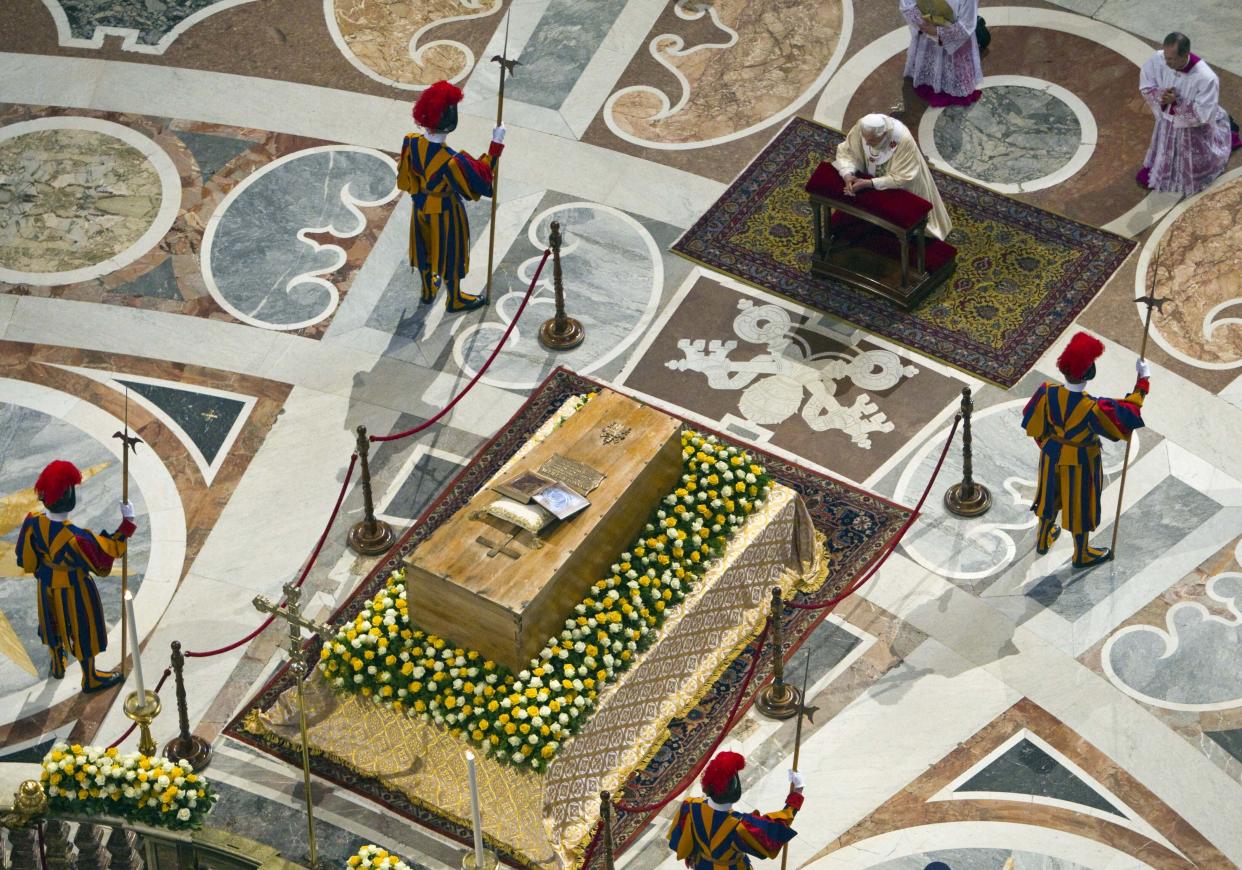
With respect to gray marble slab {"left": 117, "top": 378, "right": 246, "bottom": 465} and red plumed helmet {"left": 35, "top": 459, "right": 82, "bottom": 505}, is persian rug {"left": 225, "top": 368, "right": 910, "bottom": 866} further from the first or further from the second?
red plumed helmet {"left": 35, "top": 459, "right": 82, "bottom": 505}

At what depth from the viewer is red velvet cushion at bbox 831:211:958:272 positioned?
15234 millimetres

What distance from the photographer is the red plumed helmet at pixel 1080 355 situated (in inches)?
493

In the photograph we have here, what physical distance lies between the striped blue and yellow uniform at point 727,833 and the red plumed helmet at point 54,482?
12.0 ft

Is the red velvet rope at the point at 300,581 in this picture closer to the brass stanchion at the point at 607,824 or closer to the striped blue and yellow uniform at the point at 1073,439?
the brass stanchion at the point at 607,824

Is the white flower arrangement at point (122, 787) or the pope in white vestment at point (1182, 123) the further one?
the pope in white vestment at point (1182, 123)

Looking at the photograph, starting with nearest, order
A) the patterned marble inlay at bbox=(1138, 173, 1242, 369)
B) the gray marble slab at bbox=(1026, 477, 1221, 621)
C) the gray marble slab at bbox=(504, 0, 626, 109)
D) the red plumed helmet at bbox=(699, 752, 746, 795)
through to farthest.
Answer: the red plumed helmet at bbox=(699, 752, 746, 795), the gray marble slab at bbox=(1026, 477, 1221, 621), the patterned marble inlay at bbox=(1138, 173, 1242, 369), the gray marble slab at bbox=(504, 0, 626, 109)

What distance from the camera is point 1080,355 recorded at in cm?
Answer: 1252

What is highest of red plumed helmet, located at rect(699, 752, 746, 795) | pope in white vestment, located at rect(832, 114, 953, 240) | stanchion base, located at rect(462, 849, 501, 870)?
pope in white vestment, located at rect(832, 114, 953, 240)

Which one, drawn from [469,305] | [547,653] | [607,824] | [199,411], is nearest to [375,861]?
[607,824]

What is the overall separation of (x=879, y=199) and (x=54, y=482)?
18.5 feet

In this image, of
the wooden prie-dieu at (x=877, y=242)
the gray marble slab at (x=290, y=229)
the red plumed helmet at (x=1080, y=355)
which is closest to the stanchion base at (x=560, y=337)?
the gray marble slab at (x=290, y=229)

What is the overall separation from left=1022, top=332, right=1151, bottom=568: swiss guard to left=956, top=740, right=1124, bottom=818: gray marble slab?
→ 4.80 feet

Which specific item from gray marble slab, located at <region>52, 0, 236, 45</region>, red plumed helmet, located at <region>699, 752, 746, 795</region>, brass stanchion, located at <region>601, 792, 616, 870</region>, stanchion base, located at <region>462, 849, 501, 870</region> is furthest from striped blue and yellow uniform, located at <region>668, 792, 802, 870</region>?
gray marble slab, located at <region>52, 0, 236, 45</region>

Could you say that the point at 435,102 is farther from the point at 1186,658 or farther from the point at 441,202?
the point at 1186,658
